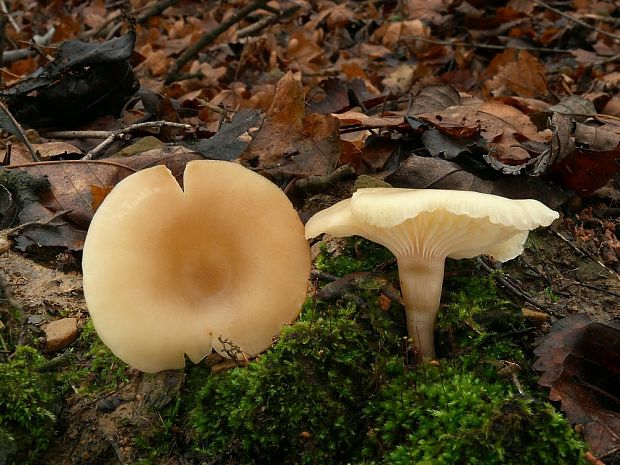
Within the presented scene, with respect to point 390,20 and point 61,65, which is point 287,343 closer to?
point 61,65

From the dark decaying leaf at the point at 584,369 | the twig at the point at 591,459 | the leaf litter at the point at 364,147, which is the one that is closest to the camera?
the twig at the point at 591,459

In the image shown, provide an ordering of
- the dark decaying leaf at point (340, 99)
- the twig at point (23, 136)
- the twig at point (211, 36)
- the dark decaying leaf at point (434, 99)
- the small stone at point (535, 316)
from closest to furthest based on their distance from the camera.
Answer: the small stone at point (535, 316) < the twig at point (23, 136) < the dark decaying leaf at point (434, 99) < the dark decaying leaf at point (340, 99) < the twig at point (211, 36)

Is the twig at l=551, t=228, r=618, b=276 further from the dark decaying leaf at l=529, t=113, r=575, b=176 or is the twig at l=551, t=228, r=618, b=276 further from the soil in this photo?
the dark decaying leaf at l=529, t=113, r=575, b=176

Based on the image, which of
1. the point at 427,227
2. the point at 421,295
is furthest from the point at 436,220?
the point at 421,295

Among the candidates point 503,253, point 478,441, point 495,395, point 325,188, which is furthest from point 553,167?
point 478,441

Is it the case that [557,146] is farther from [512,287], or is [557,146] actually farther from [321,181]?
[321,181]

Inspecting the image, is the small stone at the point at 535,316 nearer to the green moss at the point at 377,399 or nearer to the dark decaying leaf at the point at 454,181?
the green moss at the point at 377,399

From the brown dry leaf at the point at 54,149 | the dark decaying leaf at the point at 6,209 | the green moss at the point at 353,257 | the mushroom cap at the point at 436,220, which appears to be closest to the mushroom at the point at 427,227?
the mushroom cap at the point at 436,220
